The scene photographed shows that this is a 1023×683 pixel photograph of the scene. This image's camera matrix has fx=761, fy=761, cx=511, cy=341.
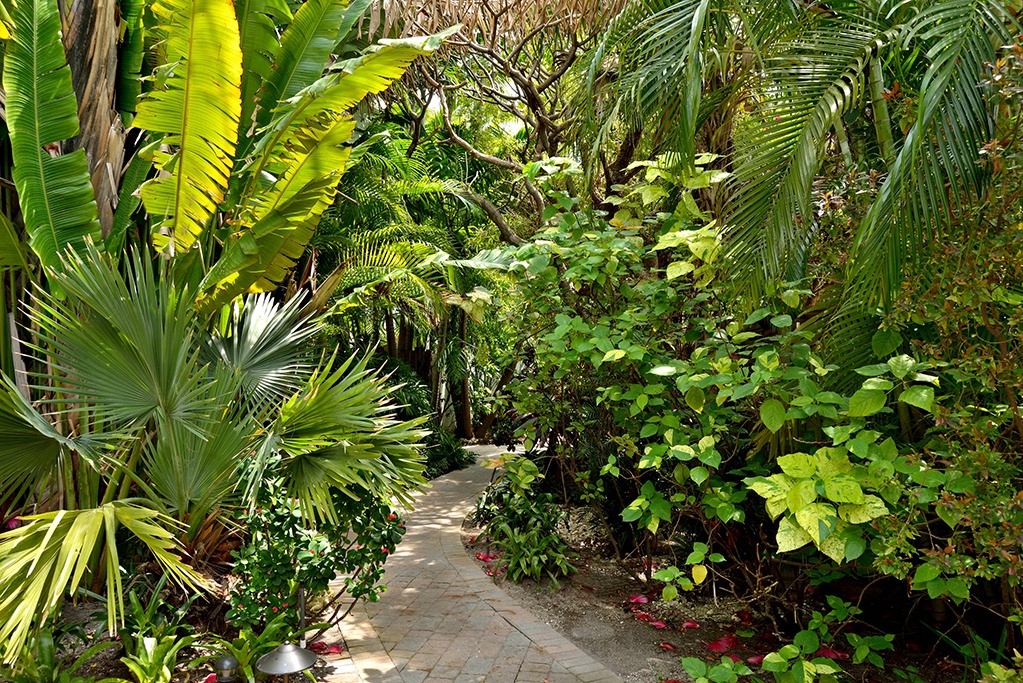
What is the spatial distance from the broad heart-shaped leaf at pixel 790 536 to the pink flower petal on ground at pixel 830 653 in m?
1.88

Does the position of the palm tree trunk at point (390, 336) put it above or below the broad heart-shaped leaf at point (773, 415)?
above

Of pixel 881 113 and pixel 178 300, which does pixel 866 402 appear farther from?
pixel 178 300

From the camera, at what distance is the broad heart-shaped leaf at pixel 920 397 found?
126 inches

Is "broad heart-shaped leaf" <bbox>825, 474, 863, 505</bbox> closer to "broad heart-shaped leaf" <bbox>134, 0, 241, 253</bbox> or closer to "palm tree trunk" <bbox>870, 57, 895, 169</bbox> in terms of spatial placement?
"palm tree trunk" <bbox>870, 57, 895, 169</bbox>

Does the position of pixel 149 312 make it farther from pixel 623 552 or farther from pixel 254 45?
pixel 623 552

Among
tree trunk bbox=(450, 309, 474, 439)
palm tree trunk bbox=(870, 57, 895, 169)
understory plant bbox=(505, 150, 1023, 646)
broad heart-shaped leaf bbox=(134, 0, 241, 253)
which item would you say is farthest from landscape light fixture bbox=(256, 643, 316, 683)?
tree trunk bbox=(450, 309, 474, 439)

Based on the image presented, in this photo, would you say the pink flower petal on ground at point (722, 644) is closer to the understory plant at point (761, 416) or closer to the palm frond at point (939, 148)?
the understory plant at point (761, 416)

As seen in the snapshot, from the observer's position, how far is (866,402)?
343 cm

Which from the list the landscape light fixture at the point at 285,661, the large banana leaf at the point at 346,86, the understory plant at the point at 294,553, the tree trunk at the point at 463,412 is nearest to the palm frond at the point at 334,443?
the understory plant at the point at 294,553

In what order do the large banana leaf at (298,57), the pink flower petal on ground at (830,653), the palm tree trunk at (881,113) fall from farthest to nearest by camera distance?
the large banana leaf at (298,57)
the pink flower petal on ground at (830,653)
the palm tree trunk at (881,113)

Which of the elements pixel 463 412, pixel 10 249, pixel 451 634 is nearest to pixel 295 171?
pixel 10 249

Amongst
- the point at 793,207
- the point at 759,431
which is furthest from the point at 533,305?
the point at 793,207

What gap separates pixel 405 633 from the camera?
5.42 metres

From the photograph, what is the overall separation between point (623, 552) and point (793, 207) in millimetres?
4205
